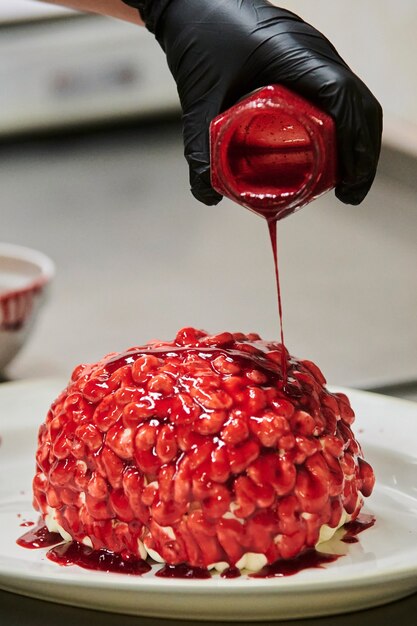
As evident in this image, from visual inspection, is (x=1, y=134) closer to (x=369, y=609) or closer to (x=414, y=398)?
(x=414, y=398)

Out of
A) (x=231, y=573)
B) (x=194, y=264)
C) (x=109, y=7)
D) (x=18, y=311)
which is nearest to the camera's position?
(x=231, y=573)

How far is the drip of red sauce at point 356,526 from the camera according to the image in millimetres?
1189

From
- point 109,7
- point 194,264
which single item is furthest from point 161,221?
point 109,7

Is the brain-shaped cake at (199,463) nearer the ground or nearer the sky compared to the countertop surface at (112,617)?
nearer the sky

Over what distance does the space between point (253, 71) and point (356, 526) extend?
0.55m

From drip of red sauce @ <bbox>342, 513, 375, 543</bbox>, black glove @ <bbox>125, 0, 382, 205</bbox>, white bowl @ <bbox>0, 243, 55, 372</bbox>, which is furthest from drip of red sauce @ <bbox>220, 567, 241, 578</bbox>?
white bowl @ <bbox>0, 243, 55, 372</bbox>

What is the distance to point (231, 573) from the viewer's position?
3.55 ft

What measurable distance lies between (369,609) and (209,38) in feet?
2.29

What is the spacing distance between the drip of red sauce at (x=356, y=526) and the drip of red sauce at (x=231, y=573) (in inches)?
6.2

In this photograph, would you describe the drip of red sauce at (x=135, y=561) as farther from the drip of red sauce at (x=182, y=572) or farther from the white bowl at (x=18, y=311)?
the white bowl at (x=18, y=311)

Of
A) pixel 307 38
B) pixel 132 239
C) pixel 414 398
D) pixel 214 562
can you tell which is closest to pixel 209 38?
pixel 307 38

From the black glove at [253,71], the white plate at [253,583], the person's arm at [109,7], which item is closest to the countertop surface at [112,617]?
the white plate at [253,583]

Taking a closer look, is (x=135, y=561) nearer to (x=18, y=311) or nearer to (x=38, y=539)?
(x=38, y=539)

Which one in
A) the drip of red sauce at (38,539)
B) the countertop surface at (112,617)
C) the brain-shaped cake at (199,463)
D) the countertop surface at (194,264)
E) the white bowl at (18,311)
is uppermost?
the brain-shaped cake at (199,463)
